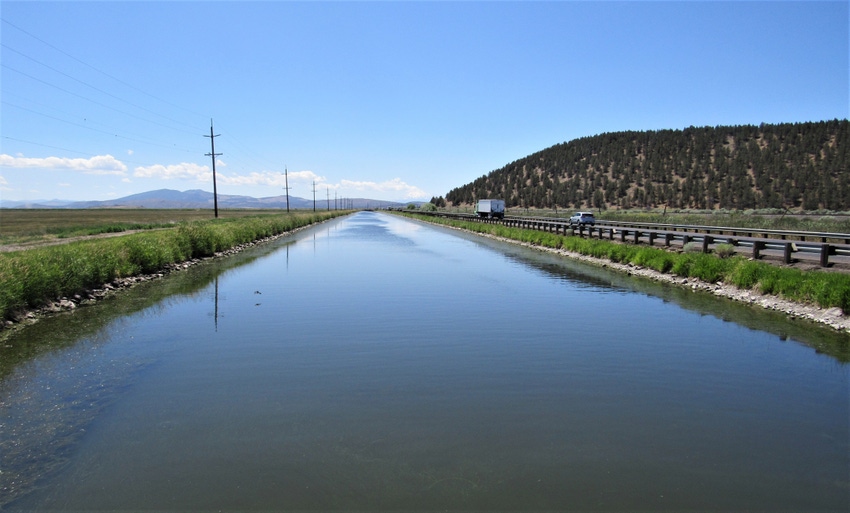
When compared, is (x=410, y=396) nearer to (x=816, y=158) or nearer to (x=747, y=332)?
(x=747, y=332)

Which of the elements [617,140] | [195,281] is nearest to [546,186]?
[617,140]

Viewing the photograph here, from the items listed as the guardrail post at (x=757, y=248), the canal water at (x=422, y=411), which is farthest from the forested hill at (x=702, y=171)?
the canal water at (x=422, y=411)

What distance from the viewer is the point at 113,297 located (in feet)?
60.3

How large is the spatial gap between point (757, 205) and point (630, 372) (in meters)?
87.3

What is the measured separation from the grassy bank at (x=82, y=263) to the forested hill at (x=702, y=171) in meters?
79.0

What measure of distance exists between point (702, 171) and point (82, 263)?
4168 inches

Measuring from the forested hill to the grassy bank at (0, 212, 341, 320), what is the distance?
259 ft

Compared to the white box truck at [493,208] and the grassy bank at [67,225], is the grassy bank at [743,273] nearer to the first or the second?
the grassy bank at [67,225]

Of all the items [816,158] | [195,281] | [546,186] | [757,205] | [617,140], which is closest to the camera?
[195,281]

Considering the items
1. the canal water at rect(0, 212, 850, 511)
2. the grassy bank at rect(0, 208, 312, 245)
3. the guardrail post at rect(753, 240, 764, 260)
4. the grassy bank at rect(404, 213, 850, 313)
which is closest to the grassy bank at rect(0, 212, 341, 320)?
the canal water at rect(0, 212, 850, 511)

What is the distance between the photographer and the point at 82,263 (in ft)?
60.0

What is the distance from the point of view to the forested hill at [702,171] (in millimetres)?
84500

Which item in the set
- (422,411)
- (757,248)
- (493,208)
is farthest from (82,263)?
(493,208)

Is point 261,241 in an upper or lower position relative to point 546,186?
lower
